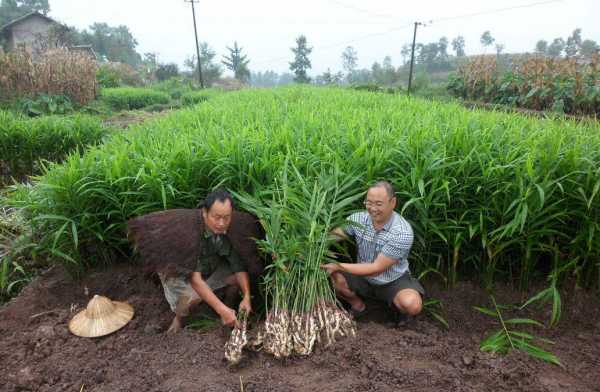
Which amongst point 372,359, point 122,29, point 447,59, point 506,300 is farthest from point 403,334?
point 122,29

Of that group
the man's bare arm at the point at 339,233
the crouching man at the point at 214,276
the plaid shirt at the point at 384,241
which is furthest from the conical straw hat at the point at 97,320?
the plaid shirt at the point at 384,241

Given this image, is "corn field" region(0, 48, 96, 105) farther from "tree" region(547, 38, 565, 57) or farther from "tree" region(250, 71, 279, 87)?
"tree" region(250, 71, 279, 87)

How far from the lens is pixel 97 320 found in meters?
2.17

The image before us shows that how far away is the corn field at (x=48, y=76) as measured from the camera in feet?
36.7

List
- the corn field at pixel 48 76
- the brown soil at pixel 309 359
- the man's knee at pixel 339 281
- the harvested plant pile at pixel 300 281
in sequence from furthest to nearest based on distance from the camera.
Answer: the corn field at pixel 48 76, the man's knee at pixel 339 281, the harvested plant pile at pixel 300 281, the brown soil at pixel 309 359

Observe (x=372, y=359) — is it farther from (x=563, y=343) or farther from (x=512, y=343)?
(x=563, y=343)

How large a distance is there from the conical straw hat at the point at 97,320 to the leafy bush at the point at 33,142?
3.45 metres

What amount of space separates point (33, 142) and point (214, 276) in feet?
13.5

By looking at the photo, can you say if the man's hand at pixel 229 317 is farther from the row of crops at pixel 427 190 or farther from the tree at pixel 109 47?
the tree at pixel 109 47

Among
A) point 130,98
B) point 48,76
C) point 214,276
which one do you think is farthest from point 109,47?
point 214,276

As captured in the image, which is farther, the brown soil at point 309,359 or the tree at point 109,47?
the tree at point 109,47

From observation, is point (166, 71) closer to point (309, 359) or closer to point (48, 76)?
point (48, 76)

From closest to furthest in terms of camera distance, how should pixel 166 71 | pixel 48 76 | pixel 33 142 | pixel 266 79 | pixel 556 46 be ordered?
pixel 33 142 → pixel 48 76 → pixel 166 71 → pixel 556 46 → pixel 266 79

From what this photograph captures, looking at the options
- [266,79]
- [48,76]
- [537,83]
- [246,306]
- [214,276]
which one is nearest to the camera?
[246,306]
